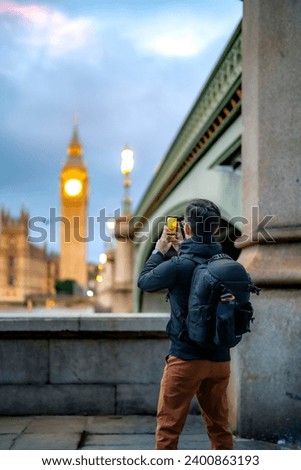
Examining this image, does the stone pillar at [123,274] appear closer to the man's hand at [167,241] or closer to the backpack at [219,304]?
the man's hand at [167,241]

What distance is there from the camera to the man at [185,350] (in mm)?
3258

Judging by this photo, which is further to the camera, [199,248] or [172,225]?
[172,225]

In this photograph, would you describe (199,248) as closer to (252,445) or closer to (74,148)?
(252,445)

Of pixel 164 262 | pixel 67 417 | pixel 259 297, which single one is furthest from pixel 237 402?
pixel 164 262

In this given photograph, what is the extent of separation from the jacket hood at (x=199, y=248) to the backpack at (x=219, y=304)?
13 centimetres

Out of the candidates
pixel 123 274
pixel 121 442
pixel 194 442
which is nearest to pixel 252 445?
pixel 194 442

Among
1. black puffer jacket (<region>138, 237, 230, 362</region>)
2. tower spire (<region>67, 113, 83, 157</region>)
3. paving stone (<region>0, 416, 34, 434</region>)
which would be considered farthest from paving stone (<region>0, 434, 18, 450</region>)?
tower spire (<region>67, 113, 83, 157</region>)

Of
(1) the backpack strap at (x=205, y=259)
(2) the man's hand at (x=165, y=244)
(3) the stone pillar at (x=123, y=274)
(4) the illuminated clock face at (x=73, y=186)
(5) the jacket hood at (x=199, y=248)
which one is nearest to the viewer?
(1) the backpack strap at (x=205, y=259)

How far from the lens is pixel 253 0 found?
5.11 meters

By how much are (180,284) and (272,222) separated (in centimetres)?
181

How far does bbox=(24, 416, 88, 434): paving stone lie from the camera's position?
4.81 metres

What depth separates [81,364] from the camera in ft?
17.9

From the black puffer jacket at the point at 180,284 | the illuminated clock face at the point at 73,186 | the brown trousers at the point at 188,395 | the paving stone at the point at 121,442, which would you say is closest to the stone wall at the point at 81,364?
the paving stone at the point at 121,442

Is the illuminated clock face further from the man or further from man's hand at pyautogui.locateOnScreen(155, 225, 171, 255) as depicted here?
the man
